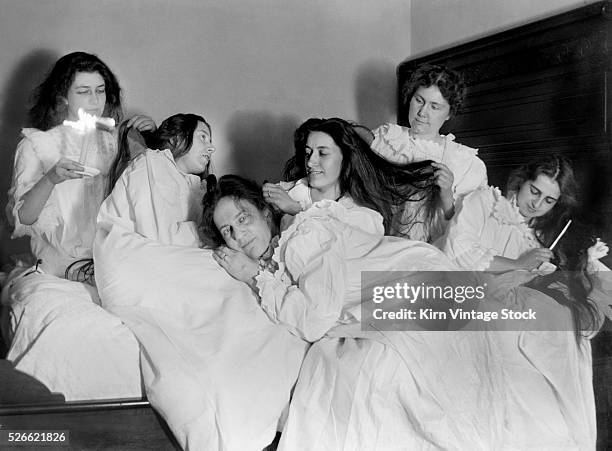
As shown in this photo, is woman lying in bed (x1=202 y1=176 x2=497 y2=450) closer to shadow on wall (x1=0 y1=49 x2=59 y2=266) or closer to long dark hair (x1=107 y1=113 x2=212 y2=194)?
long dark hair (x1=107 y1=113 x2=212 y2=194)

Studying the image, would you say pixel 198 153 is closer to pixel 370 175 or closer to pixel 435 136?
pixel 370 175

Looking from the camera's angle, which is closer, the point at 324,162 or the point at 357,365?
the point at 357,365

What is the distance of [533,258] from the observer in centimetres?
141

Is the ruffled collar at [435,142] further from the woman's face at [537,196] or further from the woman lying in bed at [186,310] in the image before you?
the woman lying in bed at [186,310]

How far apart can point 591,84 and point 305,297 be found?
26.7 inches

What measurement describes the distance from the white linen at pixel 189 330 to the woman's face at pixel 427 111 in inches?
19.5

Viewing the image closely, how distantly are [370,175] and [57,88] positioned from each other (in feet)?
1.96

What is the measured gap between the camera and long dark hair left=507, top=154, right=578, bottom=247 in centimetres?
140

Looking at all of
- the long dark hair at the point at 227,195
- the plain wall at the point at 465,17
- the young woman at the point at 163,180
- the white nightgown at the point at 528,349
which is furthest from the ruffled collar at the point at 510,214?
the young woman at the point at 163,180

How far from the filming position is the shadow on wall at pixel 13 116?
1306mm

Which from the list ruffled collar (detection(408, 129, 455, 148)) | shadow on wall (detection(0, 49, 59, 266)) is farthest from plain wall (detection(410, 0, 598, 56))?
shadow on wall (detection(0, 49, 59, 266))

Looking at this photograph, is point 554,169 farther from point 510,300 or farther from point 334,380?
point 334,380

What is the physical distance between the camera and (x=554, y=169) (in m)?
1.42

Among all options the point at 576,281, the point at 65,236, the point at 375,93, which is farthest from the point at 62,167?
the point at 576,281
